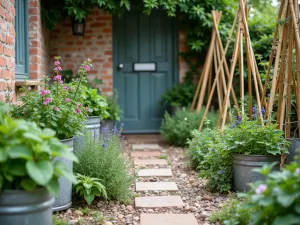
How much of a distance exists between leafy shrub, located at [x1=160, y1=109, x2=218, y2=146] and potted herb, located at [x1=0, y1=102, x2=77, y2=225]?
11.9 ft

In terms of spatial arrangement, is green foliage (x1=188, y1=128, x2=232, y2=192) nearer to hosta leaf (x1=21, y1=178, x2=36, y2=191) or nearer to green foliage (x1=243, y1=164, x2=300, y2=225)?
green foliage (x1=243, y1=164, x2=300, y2=225)

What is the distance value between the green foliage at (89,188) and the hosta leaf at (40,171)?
41.2 inches

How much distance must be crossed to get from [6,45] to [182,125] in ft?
8.75

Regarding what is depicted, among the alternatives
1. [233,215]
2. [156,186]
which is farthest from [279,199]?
[156,186]

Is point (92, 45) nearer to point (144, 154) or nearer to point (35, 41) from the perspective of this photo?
point (35, 41)

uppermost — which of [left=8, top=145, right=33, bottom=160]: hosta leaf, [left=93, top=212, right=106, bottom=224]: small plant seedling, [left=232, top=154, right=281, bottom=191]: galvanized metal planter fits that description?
[left=8, top=145, right=33, bottom=160]: hosta leaf

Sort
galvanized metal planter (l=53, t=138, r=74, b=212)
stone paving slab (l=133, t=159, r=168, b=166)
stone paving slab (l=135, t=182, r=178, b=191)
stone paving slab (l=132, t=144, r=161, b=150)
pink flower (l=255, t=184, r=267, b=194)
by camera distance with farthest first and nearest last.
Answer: stone paving slab (l=132, t=144, r=161, b=150) < stone paving slab (l=133, t=159, r=168, b=166) < stone paving slab (l=135, t=182, r=178, b=191) < galvanized metal planter (l=53, t=138, r=74, b=212) < pink flower (l=255, t=184, r=267, b=194)

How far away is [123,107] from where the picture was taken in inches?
283

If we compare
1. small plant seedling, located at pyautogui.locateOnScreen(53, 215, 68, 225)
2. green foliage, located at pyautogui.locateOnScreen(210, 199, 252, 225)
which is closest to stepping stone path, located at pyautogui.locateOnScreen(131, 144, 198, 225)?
green foliage, located at pyautogui.locateOnScreen(210, 199, 252, 225)

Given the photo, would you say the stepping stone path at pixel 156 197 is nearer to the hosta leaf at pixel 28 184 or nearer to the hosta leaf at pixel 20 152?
the hosta leaf at pixel 28 184

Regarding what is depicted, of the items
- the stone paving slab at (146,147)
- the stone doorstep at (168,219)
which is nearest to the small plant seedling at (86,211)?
the stone doorstep at (168,219)

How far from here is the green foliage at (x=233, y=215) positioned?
8.20 ft

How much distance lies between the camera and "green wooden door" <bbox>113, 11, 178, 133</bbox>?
710cm

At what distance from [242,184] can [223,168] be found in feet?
0.76
